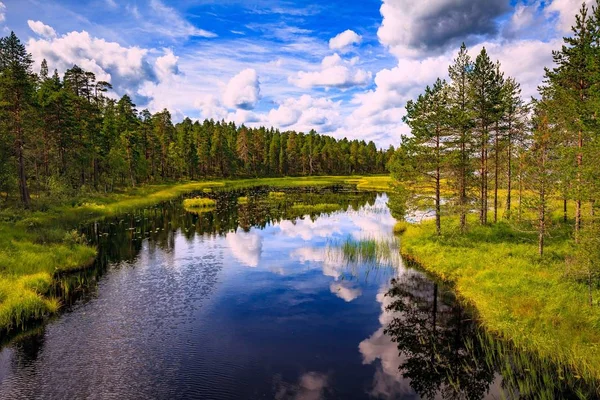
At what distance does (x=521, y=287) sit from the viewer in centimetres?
1977

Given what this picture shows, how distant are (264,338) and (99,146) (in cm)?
5879

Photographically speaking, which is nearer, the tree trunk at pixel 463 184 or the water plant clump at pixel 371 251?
the water plant clump at pixel 371 251

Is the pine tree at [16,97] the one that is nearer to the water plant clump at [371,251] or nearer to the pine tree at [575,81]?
the water plant clump at [371,251]

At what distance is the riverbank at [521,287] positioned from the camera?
14.8m

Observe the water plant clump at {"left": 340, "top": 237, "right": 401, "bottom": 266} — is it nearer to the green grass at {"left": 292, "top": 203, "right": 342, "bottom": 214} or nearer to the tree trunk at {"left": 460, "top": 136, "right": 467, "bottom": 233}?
the tree trunk at {"left": 460, "top": 136, "right": 467, "bottom": 233}

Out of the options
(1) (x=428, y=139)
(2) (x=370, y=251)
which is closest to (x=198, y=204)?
(2) (x=370, y=251)

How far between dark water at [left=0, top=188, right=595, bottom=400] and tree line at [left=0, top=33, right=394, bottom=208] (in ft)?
72.4

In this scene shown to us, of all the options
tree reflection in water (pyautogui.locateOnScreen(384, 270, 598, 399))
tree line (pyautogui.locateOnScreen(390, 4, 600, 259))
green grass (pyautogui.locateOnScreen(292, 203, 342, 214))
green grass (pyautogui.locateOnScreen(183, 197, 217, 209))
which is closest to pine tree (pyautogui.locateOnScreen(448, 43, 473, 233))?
tree line (pyautogui.locateOnScreen(390, 4, 600, 259))

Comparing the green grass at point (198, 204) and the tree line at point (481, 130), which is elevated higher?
the tree line at point (481, 130)

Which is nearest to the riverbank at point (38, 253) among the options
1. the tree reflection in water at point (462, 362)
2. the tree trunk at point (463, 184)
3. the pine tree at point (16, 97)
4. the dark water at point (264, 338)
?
the dark water at point (264, 338)

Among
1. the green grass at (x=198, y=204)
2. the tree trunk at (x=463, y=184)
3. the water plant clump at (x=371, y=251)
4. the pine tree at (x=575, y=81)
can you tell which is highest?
the pine tree at (x=575, y=81)

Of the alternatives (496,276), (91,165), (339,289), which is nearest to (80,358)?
(339,289)

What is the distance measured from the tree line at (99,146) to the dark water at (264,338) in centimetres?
2207

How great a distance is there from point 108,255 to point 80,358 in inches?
701
